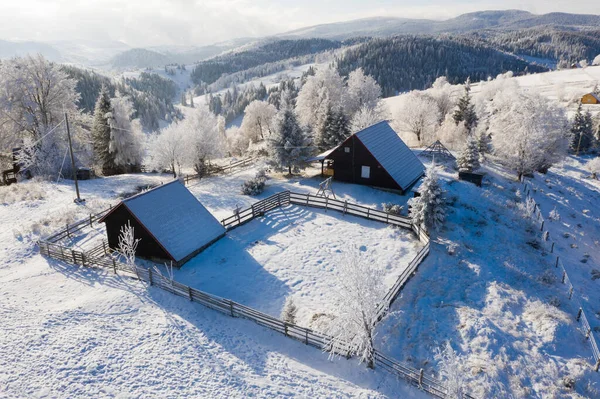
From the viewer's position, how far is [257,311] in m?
15.7

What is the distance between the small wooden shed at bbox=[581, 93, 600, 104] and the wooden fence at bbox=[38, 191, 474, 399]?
98062 mm

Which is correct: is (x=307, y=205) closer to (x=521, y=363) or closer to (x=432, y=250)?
(x=432, y=250)

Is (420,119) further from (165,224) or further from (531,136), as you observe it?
(165,224)

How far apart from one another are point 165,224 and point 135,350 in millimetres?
8044

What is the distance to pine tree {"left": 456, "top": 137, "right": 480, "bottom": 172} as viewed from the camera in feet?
108

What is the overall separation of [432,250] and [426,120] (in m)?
36.4

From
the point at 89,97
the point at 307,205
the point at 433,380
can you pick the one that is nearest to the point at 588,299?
the point at 433,380

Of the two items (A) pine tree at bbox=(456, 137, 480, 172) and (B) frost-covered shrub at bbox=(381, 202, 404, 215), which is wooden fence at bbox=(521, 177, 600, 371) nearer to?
(A) pine tree at bbox=(456, 137, 480, 172)

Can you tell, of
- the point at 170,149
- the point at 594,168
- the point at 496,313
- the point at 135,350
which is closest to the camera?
the point at 135,350

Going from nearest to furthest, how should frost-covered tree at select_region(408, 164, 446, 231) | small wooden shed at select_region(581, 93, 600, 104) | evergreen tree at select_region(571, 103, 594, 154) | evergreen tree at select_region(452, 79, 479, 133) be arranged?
frost-covered tree at select_region(408, 164, 446, 231) → evergreen tree at select_region(452, 79, 479, 133) → evergreen tree at select_region(571, 103, 594, 154) → small wooden shed at select_region(581, 93, 600, 104)

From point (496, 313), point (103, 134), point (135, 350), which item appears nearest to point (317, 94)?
point (103, 134)

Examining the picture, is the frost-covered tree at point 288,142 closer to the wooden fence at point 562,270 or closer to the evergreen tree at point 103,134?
the wooden fence at point 562,270

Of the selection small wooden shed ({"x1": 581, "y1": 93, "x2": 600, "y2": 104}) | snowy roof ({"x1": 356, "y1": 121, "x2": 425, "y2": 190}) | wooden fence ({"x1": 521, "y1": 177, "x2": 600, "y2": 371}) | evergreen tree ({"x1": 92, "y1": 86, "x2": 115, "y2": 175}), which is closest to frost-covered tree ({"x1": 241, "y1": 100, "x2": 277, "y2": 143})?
evergreen tree ({"x1": 92, "y1": 86, "x2": 115, "y2": 175})

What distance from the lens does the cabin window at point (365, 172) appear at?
104 feet
